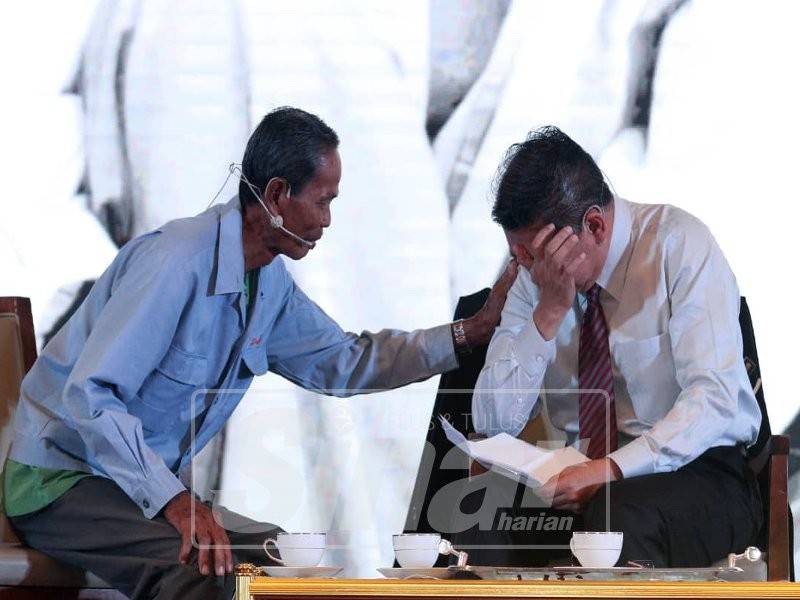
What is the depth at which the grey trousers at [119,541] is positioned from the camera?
2.27 m

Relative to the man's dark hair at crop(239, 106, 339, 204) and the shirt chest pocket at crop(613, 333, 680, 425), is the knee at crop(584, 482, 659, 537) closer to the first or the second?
the shirt chest pocket at crop(613, 333, 680, 425)

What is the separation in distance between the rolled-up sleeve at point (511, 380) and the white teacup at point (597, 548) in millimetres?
671

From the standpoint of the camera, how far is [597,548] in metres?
1.89

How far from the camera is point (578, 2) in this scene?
3.25 metres

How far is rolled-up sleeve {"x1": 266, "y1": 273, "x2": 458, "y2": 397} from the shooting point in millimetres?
2775

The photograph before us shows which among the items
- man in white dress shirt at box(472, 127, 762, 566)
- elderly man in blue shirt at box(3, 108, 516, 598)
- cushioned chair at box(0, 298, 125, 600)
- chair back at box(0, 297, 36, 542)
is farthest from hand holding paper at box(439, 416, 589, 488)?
chair back at box(0, 297, 36, 542)

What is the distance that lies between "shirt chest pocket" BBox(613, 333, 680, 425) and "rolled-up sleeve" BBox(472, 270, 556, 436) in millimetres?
172

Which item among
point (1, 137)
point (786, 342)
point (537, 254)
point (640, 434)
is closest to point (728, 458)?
point (640, 434)

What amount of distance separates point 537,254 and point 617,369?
11.1 inches

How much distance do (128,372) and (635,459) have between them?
0.92 m

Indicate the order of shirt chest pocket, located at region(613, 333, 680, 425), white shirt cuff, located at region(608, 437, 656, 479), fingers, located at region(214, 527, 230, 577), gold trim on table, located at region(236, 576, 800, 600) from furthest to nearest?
1. shirt chest pocket, located at region(613, 333, 680, 425)
2. white shirt cuff, located at region(608, 437, 656, 479)
3. fingers, located at region(214, 527, 230, 577)
4. gold trim on table, located at region(236, 576, 800, 600)

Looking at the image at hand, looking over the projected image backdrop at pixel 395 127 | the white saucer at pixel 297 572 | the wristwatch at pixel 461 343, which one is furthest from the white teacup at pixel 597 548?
the projected image backdrop at pixel 395 127

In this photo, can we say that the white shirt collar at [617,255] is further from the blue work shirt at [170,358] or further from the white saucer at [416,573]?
the white saucer at [416,573]

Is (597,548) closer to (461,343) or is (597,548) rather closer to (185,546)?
(185,546)
